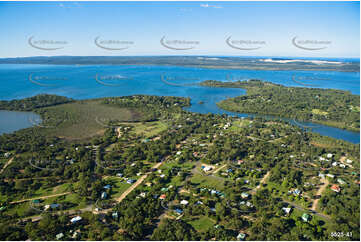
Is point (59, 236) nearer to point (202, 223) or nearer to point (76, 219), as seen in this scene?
point (76, 219)

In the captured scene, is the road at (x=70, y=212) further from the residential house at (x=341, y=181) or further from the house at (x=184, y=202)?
the residential house at (x=341, y=181)

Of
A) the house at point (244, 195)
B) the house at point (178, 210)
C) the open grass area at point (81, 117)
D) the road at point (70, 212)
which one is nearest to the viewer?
the road at point (70, 212)

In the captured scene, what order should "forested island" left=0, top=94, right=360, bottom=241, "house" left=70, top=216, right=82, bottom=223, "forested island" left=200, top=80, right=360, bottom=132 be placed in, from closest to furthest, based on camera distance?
"forested island" left=0, top=94, right=360, bottom=241
"house" left=70, top=216, right=82, bottom=223
"forested island" left=200, top=80, right=360, bottom=132

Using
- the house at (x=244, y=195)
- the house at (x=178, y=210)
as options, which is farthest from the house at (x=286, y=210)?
the house at (x=178, y=210)

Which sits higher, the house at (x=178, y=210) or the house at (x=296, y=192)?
the house at (x=296, y=192)

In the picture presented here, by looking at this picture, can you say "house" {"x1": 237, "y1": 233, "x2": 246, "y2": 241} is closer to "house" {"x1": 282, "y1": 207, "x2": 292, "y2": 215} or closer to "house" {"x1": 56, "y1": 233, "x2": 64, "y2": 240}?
"house" {"x1": 282, "y1": 207, "x2": 292, "y2": 215}

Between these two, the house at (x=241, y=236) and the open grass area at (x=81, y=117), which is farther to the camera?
the open grass area at (x=81, y=117)

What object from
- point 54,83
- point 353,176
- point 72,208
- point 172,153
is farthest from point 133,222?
point 54,83

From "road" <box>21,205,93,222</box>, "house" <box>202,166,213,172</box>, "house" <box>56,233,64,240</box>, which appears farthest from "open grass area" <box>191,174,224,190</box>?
"house" <box>56,233,64,240</box>
